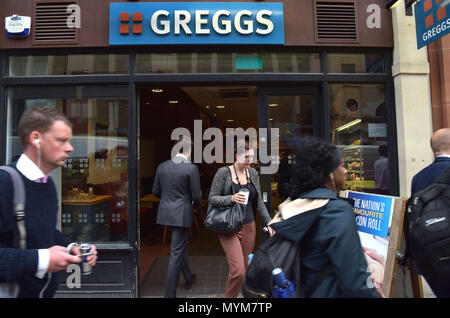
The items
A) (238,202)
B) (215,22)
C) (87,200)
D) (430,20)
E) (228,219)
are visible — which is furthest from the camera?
(87,200)

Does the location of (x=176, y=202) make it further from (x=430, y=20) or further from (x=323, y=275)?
(x=430, y=20)

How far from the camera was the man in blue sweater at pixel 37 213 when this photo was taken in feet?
5.19

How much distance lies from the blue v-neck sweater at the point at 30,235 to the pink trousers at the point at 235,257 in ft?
6.87

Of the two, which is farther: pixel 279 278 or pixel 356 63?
pixel 356 63

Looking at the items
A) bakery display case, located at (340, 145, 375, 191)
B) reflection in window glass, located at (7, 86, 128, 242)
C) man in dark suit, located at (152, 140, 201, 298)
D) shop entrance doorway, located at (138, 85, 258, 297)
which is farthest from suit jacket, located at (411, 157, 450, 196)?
reflection in window glass, located at (7, 86, 128, 242)

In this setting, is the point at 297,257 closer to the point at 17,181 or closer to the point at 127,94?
the point at 17,181

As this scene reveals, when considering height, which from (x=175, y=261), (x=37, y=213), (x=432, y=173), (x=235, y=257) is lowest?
(x=175, y=261)

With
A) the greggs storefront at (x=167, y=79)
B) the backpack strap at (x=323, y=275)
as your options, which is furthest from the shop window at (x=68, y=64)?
the backpack strap at (x=323, y=275)

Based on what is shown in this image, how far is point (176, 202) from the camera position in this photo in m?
4.25

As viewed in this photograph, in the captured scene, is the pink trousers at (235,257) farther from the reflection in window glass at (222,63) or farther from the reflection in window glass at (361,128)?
the reflection in window glass at (222,63)

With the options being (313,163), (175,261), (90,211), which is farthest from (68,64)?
(313,163)

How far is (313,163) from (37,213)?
163 centimetres

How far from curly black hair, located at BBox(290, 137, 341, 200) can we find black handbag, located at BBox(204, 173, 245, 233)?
69.6 inches

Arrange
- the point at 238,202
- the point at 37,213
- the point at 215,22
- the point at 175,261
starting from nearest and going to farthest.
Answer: the point at 37,213, the point at 238,202, the point at 175,261, the point at 215,22
